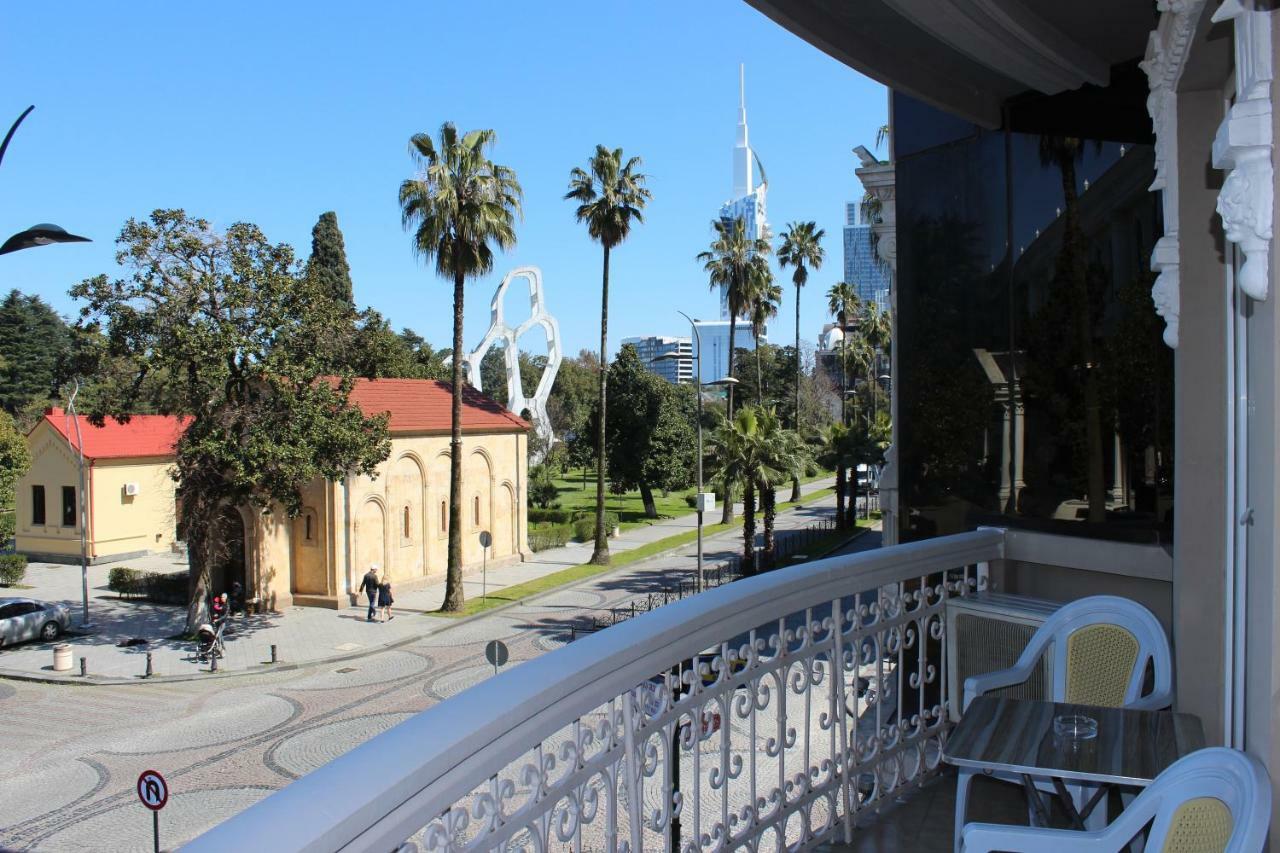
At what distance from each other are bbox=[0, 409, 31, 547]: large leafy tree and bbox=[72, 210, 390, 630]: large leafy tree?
50.2 feet

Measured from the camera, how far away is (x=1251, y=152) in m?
2.07

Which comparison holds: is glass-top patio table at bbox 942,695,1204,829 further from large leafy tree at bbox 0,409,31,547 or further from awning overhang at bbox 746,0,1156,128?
large leafy tree at bbox 0,409,31,547

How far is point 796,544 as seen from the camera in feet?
129

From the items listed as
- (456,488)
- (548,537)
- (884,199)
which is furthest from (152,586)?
(884,199)

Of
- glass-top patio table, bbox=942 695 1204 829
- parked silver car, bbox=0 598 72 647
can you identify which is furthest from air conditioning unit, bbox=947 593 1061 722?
parked silver car, bbox=0 598 72 647

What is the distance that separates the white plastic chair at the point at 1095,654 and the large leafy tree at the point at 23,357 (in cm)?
7054

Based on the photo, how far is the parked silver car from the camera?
78.1 feet

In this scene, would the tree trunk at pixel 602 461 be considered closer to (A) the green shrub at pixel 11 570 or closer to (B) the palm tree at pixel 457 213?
(B) the palm tree at pixel 457 213

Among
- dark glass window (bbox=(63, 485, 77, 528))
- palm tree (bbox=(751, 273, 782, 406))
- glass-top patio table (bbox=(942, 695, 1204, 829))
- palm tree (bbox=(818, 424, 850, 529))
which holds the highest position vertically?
palm tree (bbox=(751, 273, 782, 406))

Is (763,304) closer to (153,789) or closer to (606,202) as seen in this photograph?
(606,202)

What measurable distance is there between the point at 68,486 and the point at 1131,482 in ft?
133

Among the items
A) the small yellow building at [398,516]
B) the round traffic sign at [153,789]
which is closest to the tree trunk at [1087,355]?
the round traffic sign at [153,789]

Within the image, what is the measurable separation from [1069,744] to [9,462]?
41786 mm

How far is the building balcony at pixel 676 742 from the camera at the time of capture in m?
1.52
